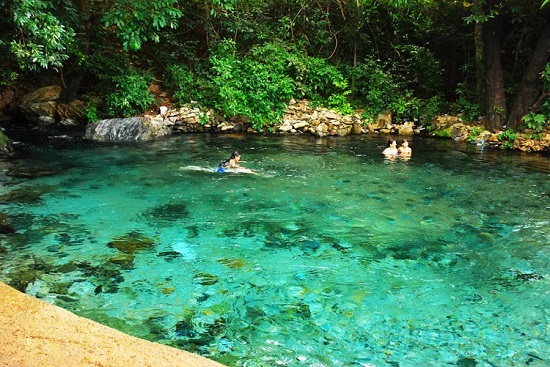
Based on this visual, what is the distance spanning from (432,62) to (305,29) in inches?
215

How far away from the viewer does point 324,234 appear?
7.00m

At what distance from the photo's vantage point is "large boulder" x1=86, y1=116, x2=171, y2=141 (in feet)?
45.7

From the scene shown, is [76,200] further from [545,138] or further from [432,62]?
[432,62]

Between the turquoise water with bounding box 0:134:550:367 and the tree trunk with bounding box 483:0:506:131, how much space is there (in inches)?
190

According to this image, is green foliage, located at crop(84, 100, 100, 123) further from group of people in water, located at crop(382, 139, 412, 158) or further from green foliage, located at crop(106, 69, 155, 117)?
group of people in water, located at crop(382, 139, 412, 158)

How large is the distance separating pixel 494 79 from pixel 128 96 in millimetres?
12203

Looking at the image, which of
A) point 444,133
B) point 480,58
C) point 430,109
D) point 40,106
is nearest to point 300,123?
point 430,109

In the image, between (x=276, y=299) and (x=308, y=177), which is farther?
(x=308, y=177)

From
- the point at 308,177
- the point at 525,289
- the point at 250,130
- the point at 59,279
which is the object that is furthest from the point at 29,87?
the point at 525,289

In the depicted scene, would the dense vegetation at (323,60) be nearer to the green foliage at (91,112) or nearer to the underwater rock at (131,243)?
the green foliage at (91,112)

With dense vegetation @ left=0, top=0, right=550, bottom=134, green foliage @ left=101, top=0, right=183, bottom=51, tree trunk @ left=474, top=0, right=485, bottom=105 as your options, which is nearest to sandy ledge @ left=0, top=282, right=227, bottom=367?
green foliage @ left=101, top=0, right=183, bottom=51

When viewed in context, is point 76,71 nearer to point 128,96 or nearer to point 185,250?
point 128,96

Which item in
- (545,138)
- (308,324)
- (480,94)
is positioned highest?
(480,94)

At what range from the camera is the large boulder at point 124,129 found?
13938mm
